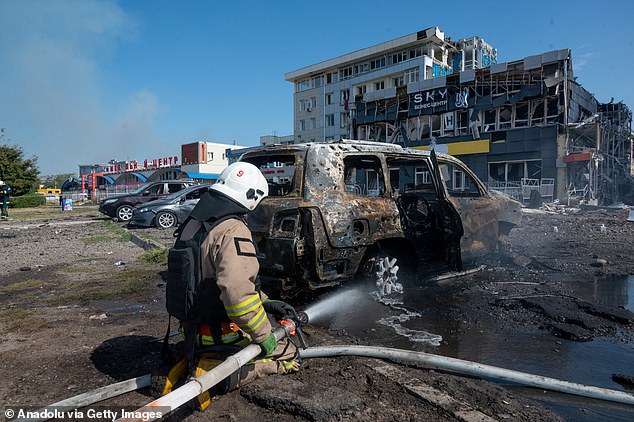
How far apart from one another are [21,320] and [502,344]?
5.07 m

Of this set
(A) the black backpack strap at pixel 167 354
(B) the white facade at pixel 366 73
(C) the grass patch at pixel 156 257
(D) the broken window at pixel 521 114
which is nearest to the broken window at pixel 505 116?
(D) the broken window at pixel 521 114

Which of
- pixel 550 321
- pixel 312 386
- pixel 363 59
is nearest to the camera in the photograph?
pixel 312 386

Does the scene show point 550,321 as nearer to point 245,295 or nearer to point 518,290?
point 518,290

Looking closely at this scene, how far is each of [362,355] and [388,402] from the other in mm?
631

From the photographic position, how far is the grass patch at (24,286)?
6.14 m

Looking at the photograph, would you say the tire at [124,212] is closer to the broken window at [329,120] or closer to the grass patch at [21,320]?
the grass patch at [21,320]

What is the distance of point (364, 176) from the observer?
544 centimetres

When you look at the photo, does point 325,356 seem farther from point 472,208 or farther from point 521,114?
point 521,114

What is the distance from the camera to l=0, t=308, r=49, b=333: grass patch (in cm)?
426

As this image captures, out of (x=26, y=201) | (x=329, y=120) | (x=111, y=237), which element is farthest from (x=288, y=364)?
(x=329, y=120)

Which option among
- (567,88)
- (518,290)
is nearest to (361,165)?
(518,290)

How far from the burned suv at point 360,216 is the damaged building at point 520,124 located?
2116cm

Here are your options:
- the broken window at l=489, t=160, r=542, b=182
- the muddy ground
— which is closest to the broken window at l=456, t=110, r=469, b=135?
the broken window at l=489, t=160, r=542, b=182

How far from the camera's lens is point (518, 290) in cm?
550
